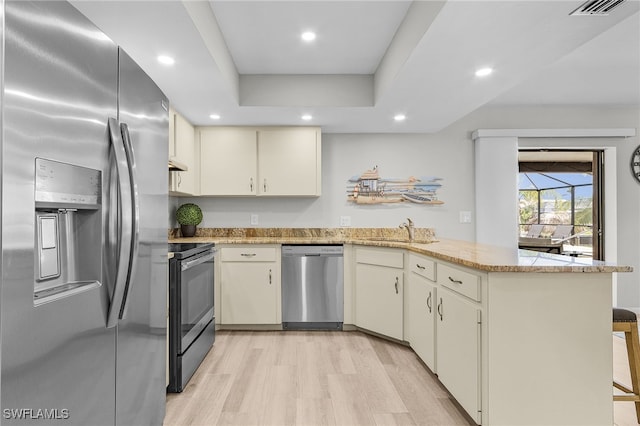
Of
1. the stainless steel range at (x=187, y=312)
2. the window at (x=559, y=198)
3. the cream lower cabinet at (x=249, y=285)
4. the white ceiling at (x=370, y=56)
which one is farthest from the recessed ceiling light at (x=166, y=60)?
the window at (x=559, y=198)

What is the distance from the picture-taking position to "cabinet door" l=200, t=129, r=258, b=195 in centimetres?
380

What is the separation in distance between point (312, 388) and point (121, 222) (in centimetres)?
177

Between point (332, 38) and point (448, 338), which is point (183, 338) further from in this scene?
point (332, 38)

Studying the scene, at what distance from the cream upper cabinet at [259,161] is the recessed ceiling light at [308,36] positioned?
1.32 metres

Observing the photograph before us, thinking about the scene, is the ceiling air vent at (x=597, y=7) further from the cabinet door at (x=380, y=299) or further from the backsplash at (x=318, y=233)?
the backsplash at (x=318, y=233)

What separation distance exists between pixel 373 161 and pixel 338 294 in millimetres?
1635

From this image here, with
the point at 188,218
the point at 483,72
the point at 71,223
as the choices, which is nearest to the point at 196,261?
the point at 188,218

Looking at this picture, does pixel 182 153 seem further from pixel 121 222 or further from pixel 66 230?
pixel 66 230

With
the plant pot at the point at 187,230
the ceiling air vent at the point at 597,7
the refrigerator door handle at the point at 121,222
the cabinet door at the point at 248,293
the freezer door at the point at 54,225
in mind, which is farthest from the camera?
the plant pot at the point at 187,230

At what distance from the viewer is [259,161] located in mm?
3828

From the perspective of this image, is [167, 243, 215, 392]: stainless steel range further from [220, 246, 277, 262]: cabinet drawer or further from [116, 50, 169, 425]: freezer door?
[116, 50, 169, 425]: freezer door

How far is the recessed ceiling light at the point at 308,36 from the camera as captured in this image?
249 cm

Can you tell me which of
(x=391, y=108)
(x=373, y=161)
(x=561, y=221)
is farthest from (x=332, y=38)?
(x=561, y=221)

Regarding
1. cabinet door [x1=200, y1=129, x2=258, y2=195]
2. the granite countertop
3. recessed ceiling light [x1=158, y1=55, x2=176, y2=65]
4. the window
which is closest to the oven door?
the granite countertop
